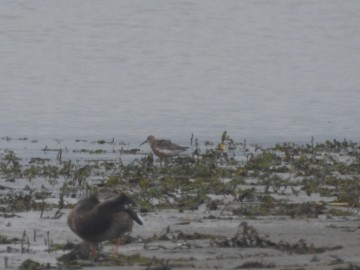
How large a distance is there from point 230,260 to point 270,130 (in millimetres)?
12853

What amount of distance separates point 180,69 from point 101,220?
25.2 metres

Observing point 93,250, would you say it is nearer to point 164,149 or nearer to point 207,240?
point 207,240

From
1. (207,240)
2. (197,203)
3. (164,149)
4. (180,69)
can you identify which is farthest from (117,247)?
(180,69)

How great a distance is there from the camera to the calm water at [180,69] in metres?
25.1

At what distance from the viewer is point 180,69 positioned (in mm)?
36812

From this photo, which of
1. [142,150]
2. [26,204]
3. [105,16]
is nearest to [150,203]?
[26,204]

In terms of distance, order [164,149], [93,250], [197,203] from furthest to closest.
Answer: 1. [164,149]
2. [197,203]
3. [93,250]

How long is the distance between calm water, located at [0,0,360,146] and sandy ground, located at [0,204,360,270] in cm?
862

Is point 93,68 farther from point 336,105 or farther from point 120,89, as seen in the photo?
point 336,105

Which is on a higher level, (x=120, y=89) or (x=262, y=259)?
(x=120, y=89)

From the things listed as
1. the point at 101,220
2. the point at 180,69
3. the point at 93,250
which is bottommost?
the point at 93,250

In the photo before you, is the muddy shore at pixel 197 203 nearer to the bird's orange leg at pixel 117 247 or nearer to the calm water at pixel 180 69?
the bird's orange leg at pixel 117 247

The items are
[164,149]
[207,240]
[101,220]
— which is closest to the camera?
[101,220]

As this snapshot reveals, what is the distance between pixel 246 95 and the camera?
30.4m
